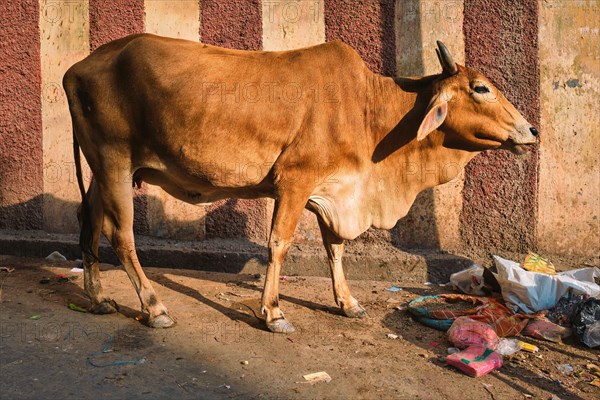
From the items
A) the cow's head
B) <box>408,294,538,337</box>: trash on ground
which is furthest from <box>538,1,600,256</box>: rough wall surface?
the cow's head

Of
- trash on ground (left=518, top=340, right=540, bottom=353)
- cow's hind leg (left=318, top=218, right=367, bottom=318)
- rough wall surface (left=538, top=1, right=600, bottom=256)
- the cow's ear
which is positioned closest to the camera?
trash on ground (left=518, top=340, right=540, bottom=353)

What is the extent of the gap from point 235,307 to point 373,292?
1.13 meters

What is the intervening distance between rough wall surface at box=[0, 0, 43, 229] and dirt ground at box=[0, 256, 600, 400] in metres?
1.42

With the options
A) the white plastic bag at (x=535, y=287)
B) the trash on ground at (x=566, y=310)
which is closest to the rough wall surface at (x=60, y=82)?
the white plastic bag at (x=535, y=287)

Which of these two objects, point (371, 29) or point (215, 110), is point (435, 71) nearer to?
point (371, 29)

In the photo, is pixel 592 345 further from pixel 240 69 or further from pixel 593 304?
pixel 240 69

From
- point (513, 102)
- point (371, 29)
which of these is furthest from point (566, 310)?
point (371, 29)

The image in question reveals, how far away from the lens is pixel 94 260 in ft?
13.9

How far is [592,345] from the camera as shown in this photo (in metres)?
3.86

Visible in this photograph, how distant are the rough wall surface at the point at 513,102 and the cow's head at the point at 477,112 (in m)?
1.23

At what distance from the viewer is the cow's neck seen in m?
4.15

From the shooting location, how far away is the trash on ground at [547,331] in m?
3.94

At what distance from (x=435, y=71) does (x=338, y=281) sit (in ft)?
7.04

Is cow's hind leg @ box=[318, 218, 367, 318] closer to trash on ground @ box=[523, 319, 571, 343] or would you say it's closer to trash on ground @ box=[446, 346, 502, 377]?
trash on ground @ box=[446, 346, 502, 377]
